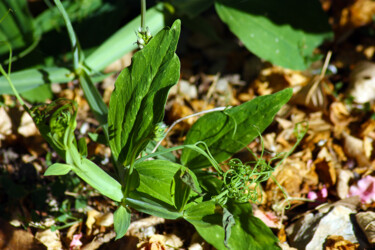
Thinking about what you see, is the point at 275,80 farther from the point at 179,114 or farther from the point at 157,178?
the point at 157,178

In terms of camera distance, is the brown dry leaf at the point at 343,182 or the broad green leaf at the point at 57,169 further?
the brown dry leaf at the point at 343,182

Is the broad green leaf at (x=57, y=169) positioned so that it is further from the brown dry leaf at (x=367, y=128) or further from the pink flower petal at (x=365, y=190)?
the brown dry leaf at (x=367, y=128)

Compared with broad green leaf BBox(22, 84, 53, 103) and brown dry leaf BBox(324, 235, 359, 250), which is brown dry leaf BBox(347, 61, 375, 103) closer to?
brown dry leaf BBox(324, 235, 359, 250)

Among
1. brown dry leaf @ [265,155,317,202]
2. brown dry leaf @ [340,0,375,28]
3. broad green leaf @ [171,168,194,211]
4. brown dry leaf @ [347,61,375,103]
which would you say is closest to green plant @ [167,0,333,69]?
brown dry leaf @ [347,61,375,103]

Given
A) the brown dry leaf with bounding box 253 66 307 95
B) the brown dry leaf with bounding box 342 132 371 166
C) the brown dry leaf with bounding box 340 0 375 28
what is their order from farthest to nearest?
1. the brown dry leaf with bounding box 340 0 375 28
2. the brown dry leaf with bounding box 253 66 307 95
3. the brown dry leaf with bounding box 342 132 371 166

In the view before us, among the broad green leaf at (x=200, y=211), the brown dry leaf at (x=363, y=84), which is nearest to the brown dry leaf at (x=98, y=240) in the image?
the broad green leaf at (x=200, y=211)

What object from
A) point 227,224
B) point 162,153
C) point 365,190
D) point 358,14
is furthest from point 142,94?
point 358,14

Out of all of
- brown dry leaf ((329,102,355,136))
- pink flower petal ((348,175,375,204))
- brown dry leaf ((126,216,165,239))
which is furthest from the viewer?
brown dry leaf ((329,102,355,136))
